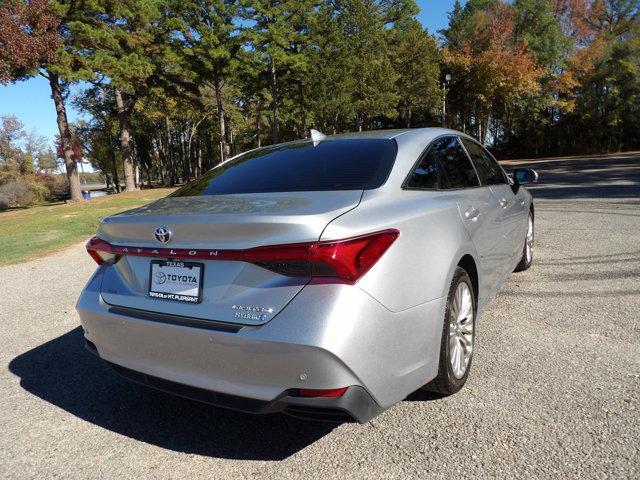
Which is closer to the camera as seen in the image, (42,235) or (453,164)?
(453,164)

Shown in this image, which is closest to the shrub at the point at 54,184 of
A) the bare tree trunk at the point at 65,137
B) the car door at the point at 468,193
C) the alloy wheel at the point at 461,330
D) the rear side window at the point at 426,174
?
the bare tree trunk at the point at 65,137

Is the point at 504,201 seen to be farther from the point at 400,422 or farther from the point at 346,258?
the point at 346,258

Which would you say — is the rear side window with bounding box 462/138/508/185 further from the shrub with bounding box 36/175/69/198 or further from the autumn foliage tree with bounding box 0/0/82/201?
the shrub with bounding box 36/175/69/198

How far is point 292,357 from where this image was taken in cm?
197

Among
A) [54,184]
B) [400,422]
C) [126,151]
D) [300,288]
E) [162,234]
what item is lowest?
[400,422]

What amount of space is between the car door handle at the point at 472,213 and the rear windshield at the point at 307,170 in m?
0.64

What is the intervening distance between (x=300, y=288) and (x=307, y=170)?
3.63 ft

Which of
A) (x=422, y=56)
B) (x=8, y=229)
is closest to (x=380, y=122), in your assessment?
(x=422, y=56)

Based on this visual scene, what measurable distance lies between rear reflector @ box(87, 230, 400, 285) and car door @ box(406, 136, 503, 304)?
0.72 m

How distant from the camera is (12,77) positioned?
62.0 feet

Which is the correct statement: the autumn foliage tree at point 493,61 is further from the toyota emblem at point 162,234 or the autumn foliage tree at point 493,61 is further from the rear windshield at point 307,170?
the toyota emblem at point 162,234

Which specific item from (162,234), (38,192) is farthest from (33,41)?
(162,234)

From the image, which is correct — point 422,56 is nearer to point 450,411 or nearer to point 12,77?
point 12,77

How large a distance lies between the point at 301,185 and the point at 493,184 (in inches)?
83.4
